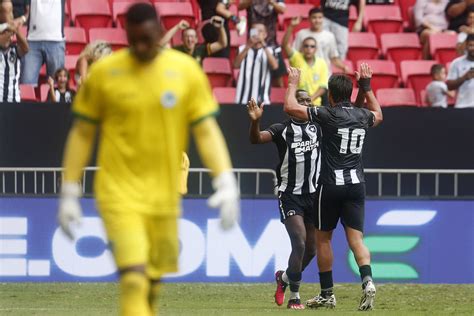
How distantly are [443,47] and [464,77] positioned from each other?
2.25m

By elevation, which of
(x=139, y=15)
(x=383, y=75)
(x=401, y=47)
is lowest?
(x=383, y=75)

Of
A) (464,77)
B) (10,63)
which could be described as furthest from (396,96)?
(10,63)

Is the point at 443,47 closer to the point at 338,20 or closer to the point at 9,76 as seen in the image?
the point at 338,20

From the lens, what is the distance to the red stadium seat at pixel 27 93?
17.3 metres

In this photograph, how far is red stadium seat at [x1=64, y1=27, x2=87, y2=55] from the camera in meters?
19.3

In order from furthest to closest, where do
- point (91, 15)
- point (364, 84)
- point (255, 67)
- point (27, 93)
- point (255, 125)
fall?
point (91, 15)
point (255, 67)
point (27, 93)
point (255, 125)
point (364, 84)

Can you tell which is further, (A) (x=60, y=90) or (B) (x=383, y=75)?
(B) (x=383, y=75)

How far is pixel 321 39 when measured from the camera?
18469mm

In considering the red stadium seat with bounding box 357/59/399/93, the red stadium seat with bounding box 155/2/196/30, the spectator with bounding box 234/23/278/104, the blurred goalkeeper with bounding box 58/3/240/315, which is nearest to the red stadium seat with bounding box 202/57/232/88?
the spectator with bounding box 234/23/278/104

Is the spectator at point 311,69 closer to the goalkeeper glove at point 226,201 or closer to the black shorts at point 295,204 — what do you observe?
the black shorts at point 295,204

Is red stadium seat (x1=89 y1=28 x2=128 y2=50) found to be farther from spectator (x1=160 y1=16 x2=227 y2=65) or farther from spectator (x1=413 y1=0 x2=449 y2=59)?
spectator (x1=413 y1=0 x2=449 y2=59)

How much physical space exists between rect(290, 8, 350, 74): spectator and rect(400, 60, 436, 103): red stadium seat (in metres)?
1.16

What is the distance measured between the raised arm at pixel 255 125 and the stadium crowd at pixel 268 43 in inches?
137

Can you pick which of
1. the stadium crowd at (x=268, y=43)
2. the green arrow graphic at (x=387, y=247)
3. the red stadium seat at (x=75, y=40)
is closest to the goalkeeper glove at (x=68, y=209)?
the stadium crowd at (x=268, y=43)
